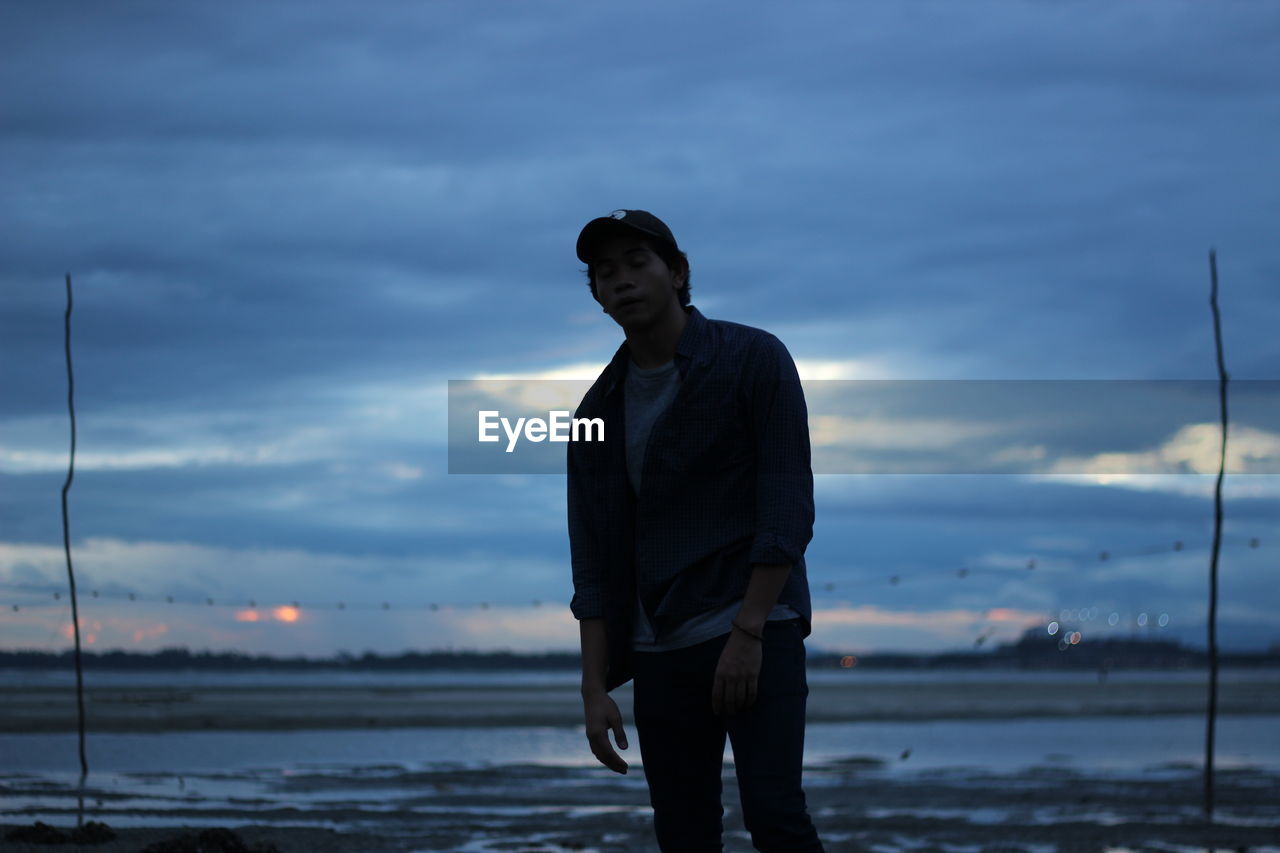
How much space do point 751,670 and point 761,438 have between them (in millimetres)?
485

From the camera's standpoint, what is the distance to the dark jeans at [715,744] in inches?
106

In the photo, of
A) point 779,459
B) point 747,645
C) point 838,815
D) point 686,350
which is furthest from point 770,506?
point 838,815

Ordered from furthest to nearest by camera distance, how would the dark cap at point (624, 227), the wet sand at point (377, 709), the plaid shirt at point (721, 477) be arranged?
the wet sand at point (377, 709), the dark cap at point (624, 227), the plaid shirt at point (721, 477)

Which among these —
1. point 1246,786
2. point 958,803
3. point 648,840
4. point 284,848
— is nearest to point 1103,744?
point 1246,786

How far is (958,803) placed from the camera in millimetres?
10539

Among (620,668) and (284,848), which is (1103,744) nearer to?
(284,848)

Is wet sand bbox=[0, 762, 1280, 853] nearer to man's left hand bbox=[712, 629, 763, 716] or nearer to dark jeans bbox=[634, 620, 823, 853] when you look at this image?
dark jeans bbox=[634, 620, 823, 853]

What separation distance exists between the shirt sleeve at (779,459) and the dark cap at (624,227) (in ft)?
1.07

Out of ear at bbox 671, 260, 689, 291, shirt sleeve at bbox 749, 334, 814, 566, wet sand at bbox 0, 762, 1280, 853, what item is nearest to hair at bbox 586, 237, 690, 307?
ear at bbox 671, 260, 689, 291

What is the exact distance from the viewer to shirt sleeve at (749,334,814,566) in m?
2.73

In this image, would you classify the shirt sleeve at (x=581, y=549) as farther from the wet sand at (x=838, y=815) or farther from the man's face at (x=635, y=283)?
the wet sand at (x=838, y=815)

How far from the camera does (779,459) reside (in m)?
2.81

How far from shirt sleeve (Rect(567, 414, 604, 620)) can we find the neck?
28cm

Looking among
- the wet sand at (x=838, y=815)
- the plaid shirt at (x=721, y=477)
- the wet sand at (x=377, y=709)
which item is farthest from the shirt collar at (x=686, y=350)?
the wet sand at (x=377, y=709)
